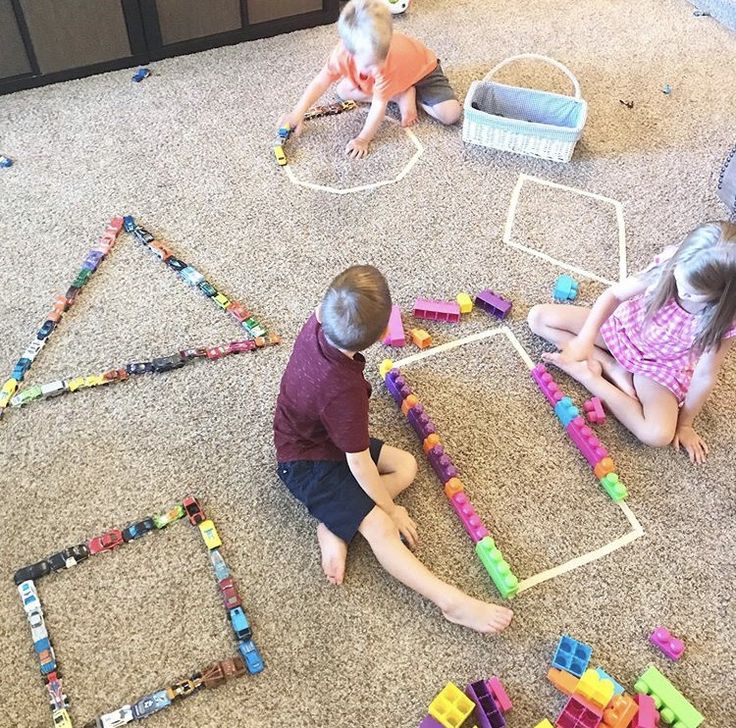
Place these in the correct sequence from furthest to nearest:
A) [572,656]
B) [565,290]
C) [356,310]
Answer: [565,290] < [572,656] < [356,310]

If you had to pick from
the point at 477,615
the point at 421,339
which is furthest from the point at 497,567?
the point at 421,339

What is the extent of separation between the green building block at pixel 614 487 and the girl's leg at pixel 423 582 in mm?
310

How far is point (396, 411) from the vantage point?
1.53 metres

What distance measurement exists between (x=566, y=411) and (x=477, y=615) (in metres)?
0.46

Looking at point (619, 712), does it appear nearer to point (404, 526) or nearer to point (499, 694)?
point (499, 694)

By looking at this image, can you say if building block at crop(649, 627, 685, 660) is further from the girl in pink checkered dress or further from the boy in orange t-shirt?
the boy in orange t-shirt

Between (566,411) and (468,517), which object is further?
(566,411)

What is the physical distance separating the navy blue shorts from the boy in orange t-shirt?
1004 millimetres

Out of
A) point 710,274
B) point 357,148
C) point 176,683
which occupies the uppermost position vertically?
point 710,274

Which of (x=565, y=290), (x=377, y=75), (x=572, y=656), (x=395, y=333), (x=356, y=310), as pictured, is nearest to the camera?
(x=356, y=310)

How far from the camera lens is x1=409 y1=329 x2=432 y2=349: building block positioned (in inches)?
63.5

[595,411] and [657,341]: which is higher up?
[657,341]

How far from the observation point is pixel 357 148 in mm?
Answer: 2033

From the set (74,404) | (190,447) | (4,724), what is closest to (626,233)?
(190,447)
